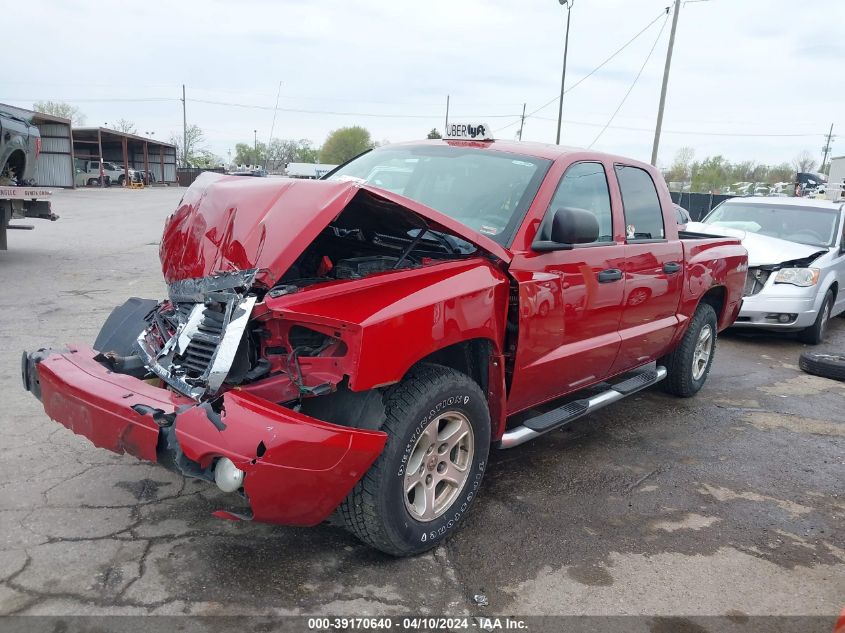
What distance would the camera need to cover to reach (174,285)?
3.27 m

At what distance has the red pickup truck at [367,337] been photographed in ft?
8.52

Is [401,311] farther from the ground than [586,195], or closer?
closer

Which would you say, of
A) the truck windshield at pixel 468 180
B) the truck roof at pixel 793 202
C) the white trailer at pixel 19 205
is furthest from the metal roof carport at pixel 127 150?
the truck windshield at pixel 468 180

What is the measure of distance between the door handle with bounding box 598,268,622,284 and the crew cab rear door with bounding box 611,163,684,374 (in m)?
0.11

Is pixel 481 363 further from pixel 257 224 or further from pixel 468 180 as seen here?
pixel 257 224

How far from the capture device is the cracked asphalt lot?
2.75 metres

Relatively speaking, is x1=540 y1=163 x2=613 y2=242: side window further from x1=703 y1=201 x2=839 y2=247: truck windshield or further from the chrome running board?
x1=703 y1=201 x2=839 y2=247: truck windshield

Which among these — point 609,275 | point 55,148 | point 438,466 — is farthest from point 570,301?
point 55,148

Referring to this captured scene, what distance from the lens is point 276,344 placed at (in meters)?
2.90

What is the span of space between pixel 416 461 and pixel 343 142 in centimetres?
8128

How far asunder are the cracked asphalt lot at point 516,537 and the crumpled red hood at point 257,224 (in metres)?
1.21

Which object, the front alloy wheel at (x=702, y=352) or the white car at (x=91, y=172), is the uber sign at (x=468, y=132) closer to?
the front alloy wheel at (x=702, y=352)

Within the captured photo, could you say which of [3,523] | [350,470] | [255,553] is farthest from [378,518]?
[3,523]

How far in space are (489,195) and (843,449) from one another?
3.32 meters
